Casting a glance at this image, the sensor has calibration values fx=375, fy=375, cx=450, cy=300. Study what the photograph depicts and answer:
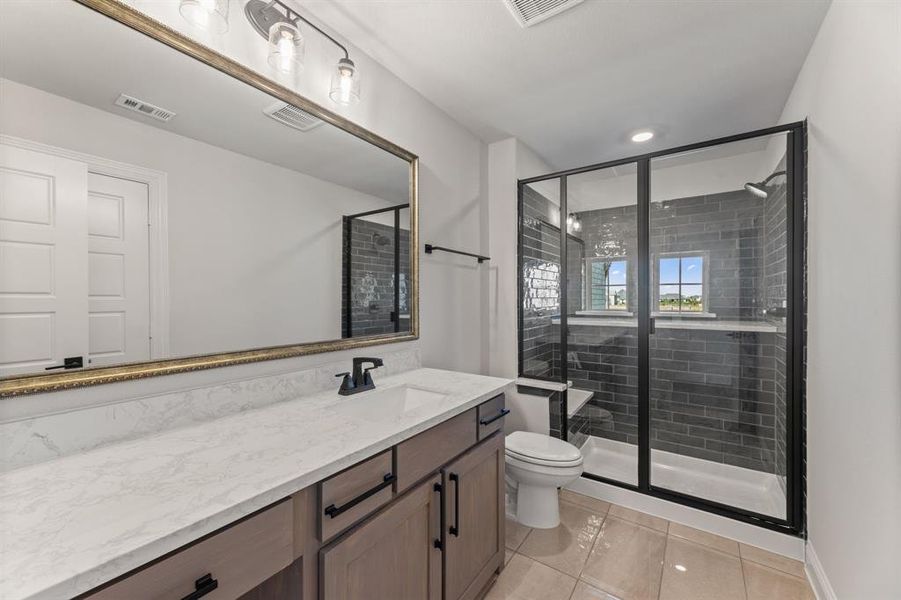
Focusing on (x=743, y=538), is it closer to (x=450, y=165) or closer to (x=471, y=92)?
(x=450, y=165)

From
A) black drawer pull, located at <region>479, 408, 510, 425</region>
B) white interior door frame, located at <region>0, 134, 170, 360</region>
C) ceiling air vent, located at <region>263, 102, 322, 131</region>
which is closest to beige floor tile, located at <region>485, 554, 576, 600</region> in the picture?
black drawer pull, located at <region>479, 408, 510, 425</region>

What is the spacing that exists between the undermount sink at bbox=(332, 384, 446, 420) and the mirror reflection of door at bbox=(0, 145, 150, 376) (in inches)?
28.2

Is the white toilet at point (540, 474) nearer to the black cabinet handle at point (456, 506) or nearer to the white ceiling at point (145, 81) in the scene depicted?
the black cabinet handle at point (456, 506)

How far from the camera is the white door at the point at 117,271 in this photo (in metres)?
1.03

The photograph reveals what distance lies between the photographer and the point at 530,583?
5.70 ft

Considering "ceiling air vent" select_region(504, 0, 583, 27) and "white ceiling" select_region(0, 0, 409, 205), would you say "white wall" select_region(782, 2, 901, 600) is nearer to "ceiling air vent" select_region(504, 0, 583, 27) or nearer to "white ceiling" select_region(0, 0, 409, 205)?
"ceiling air vent" select_region(504, 0, 583, 27)

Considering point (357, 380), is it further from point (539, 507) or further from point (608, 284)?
point (608, 284)

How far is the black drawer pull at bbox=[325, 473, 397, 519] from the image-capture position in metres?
0.94

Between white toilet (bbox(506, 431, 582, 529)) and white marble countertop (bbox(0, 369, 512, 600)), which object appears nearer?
white marble countertop (bbox(0, 369, 512, 600))

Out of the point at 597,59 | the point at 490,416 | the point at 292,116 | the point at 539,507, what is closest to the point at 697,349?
the point at 539,507

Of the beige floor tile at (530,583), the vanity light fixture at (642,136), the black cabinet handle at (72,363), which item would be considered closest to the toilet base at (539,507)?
the beige floor tile at (530,583)

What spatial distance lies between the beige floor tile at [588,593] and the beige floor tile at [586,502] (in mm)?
663

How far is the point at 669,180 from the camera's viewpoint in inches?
104

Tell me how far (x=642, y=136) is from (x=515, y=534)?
281cm
